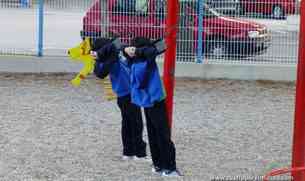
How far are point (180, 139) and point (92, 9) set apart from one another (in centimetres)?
481

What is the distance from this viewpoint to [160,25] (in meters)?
12.9

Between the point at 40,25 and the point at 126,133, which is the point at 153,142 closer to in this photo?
the point at 126,133

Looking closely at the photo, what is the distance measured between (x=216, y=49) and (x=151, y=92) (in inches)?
254

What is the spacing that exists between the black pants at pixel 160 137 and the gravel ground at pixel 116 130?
176mm

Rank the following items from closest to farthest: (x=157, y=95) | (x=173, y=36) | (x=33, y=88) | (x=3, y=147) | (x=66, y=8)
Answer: (x=157, y=95) → (x=173, y=36) → (x=3, y=147) → (x=33, y=88) → (x=66, y=8)

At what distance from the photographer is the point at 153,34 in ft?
42.3

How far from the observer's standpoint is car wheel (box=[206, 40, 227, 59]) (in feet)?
43.3

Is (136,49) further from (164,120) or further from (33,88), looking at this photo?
(33,88)

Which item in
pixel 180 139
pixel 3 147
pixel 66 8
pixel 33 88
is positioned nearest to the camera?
pixel 3 147

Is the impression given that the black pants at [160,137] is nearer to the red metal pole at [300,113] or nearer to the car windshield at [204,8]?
the red metal pole at [300,113]

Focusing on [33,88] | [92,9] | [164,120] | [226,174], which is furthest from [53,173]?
[92,9]

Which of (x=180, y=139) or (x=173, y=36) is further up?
(x=173, y=36)

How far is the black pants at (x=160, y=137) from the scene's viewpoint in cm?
701

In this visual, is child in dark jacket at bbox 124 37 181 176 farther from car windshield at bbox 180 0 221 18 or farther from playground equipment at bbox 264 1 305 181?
car windshield at bbox 180 0 221 18
